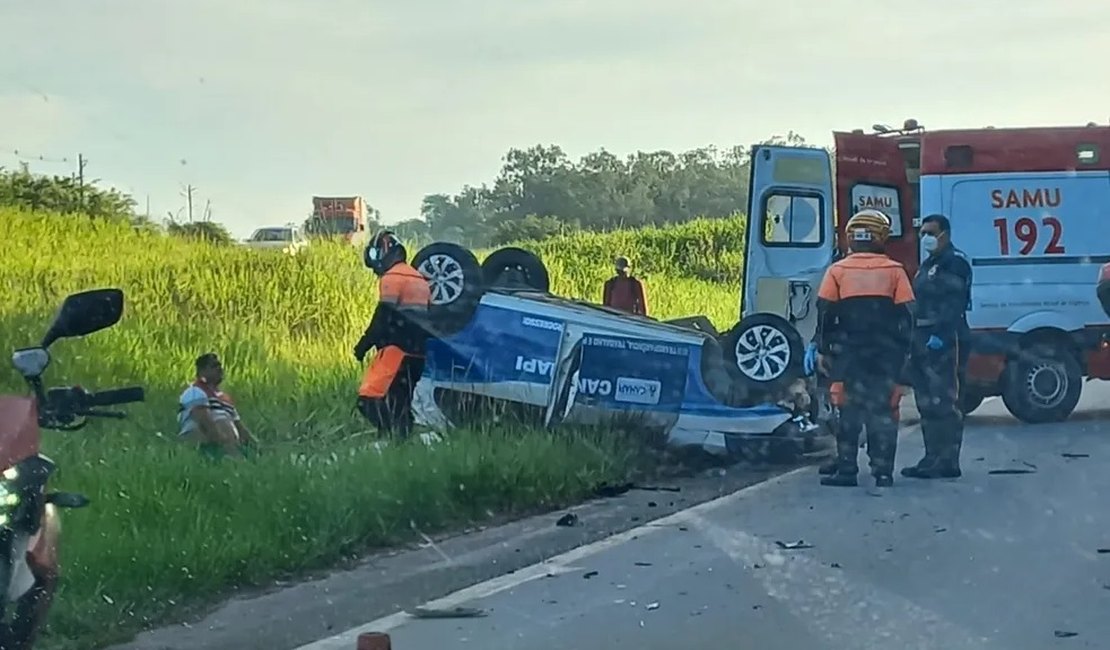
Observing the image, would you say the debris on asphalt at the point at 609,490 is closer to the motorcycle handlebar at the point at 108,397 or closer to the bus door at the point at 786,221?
the bus door at the point at 786,221

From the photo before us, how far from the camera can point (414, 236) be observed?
1755 cm

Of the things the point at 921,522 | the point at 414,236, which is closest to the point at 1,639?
the point at 921,522

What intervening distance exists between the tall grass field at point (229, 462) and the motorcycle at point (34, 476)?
184 centimetres

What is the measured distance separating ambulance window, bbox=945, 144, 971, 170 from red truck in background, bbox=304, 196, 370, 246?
11.1 meters

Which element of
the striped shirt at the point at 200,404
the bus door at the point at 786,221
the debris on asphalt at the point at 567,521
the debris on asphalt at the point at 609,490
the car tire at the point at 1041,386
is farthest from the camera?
the bus door at the point at 786,221

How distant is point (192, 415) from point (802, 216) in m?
6.99

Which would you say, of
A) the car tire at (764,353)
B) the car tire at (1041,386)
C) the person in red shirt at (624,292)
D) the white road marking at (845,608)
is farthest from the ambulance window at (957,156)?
the white road marking at (845,608)

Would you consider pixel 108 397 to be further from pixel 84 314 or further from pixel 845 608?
pixel 845 608

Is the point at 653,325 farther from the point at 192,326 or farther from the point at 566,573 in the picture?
the point at 192,326

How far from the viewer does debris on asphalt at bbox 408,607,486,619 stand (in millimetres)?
6742

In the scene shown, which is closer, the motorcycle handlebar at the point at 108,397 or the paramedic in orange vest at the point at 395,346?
the motorcycle handlebar at the point at 108,397

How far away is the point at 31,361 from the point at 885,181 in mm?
13899

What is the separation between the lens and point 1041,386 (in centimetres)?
1481

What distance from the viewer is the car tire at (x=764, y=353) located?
12.3 meters
